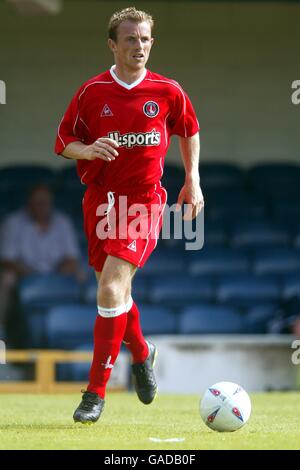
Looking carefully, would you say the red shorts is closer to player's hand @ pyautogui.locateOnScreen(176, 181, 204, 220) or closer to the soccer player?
the soccer player

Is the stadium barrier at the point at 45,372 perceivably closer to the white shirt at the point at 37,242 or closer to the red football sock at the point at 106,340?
the white shirt at the point at 37,242

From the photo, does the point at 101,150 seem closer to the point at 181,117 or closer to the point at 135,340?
the point at 181,117

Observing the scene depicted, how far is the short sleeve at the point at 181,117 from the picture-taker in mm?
6816

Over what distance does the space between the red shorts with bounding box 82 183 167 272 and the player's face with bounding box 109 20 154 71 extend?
0.75 meters

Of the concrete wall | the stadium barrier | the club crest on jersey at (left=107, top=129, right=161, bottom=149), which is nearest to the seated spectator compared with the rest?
the concrete wall

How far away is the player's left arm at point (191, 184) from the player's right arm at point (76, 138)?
0.54 metres

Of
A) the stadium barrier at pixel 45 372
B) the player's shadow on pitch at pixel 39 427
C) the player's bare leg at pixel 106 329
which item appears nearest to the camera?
A: the player's shadow on pitch at pixel 39 427

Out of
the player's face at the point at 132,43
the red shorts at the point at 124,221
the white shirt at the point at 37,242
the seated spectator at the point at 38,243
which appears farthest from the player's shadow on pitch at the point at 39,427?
the white shirt at the point at 37,242

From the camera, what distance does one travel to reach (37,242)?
1353 centimetres

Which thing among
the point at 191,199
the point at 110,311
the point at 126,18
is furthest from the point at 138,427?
the point at 126,18

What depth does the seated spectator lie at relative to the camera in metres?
13.4

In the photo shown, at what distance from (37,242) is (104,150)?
24.1ft

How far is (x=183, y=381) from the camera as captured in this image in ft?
36.8

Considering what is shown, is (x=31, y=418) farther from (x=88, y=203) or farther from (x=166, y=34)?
(x=166, y=34)
